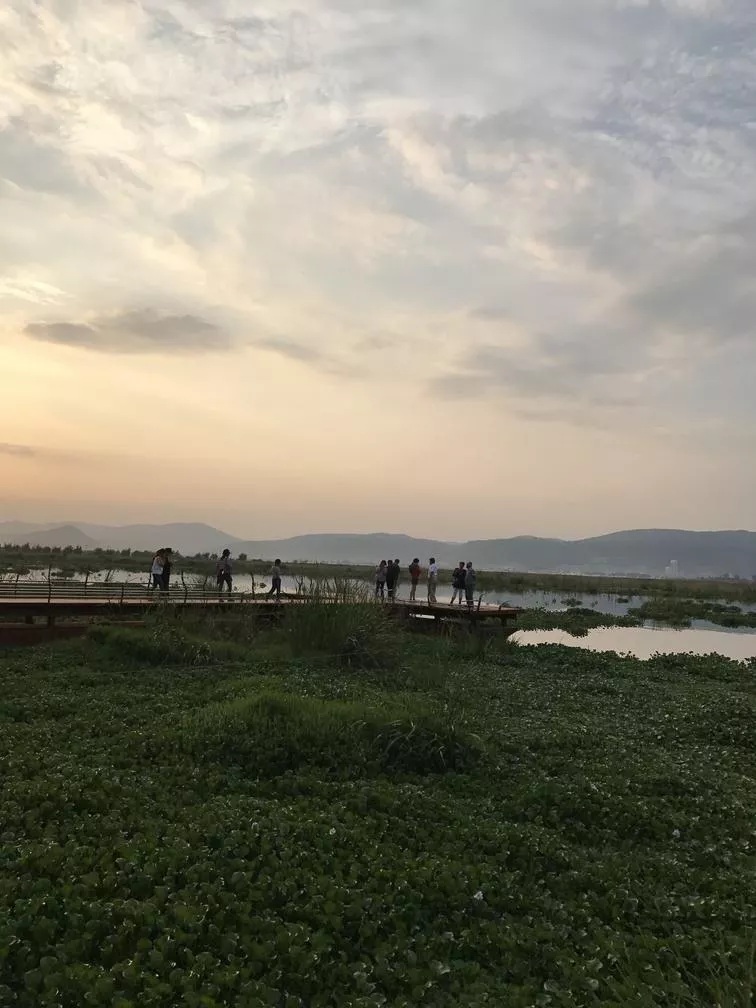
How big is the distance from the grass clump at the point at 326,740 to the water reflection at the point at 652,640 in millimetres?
19900

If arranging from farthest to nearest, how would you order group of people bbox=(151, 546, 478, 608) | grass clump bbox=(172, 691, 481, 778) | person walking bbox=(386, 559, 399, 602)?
person walking bbox=(386, 559, 399, 602), group of people bbox=(151, 546, 478, 608), grass clump bbox=(172, 691, 481, 778)

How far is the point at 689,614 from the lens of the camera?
52.5m

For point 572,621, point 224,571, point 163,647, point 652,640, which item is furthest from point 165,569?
point 572,621

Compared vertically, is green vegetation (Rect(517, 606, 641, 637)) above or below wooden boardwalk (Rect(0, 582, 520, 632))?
below

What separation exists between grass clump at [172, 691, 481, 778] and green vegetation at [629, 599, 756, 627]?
38.3m

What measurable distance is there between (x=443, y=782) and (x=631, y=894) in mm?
3618

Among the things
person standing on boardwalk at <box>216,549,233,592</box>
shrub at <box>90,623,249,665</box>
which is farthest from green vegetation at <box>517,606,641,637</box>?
shrub at <box>90,623,249,665</box>

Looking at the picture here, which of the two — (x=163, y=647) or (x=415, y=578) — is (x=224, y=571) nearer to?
(x=415, y=578)

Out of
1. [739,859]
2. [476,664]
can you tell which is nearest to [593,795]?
[739,859]

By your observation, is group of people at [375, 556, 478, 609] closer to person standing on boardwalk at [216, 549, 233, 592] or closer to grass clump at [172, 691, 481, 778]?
person standing on boardwalk at [216, 549, 233, 592]

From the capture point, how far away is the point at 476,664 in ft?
74.4

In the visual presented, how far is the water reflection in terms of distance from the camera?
33.0m

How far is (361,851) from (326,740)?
12.2ft

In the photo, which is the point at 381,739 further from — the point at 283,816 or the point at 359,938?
the point at 359,938
